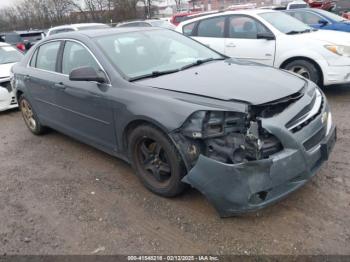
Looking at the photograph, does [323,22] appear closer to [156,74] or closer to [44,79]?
[156,74]

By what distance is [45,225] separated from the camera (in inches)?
125

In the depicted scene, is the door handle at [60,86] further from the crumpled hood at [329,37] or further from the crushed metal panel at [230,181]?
the crumpled hood at [329,37]

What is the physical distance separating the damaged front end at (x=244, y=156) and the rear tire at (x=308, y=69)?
3.44 m

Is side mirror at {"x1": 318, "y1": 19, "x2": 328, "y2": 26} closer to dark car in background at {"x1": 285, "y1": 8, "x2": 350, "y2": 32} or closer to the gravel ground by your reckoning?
dark car in background at {"x1": 285, "y1": 8, "x2": 350, "y2": 32}

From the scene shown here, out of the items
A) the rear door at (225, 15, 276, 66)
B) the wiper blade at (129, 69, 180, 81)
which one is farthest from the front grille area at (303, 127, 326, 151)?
the rear door at (225, 15, 276, 66)

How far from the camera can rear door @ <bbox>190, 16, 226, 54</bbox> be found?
7094mm

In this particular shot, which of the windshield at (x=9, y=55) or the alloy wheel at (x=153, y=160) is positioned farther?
the windshield at (x=9, y=55)

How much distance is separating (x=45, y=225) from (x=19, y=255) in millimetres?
394

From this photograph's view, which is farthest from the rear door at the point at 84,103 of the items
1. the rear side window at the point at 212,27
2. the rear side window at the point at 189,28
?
the rear side window at the point at 189,28

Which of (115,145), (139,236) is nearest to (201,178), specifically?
(139,236)

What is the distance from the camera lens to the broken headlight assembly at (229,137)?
8.62ft

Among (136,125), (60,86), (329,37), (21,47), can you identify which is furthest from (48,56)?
(21,47)

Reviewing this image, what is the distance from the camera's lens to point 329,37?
6.04m

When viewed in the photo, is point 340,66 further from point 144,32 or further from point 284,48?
point 144,32
